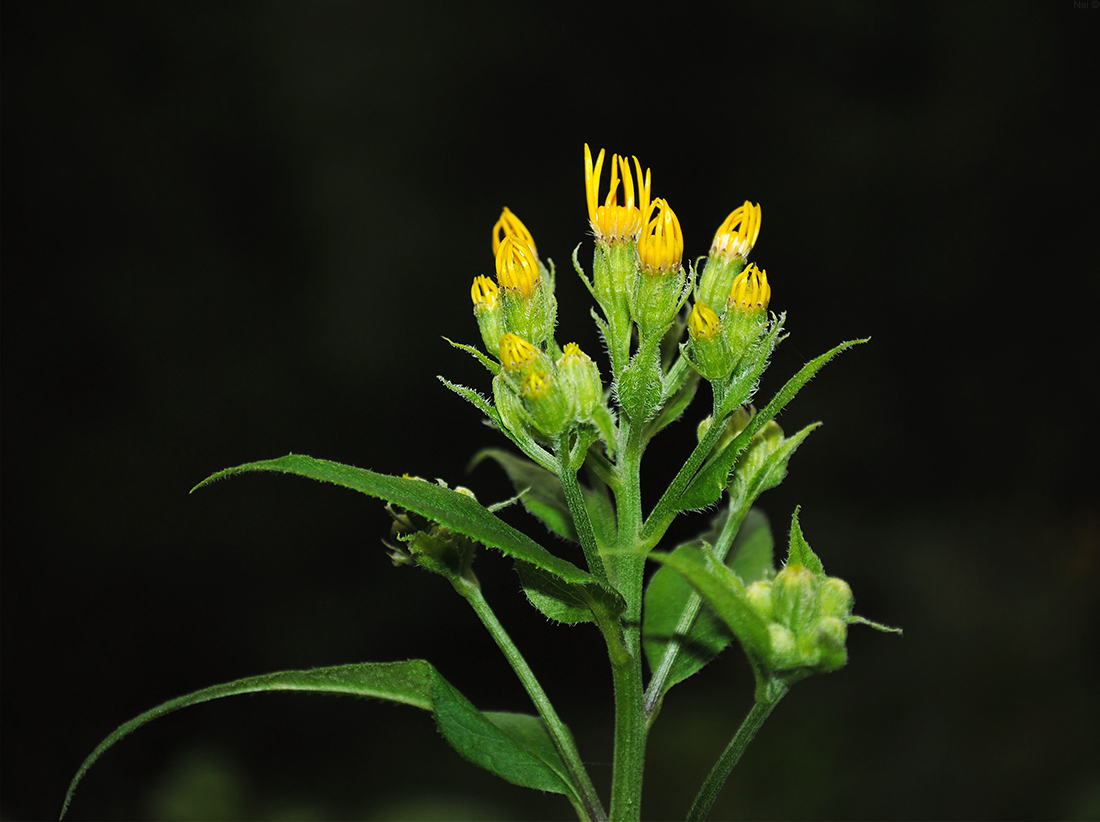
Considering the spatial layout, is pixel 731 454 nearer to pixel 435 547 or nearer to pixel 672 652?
pixel 672 652

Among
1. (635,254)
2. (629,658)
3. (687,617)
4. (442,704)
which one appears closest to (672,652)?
(687,617)

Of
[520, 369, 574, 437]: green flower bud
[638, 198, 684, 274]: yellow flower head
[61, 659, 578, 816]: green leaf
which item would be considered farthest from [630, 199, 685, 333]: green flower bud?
[61, 659, 578, 816]: green leaf

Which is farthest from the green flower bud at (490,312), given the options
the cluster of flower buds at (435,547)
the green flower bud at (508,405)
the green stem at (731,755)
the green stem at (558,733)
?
the green stem at (731,755)

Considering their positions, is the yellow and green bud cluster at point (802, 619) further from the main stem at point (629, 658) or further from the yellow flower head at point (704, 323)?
the yellow flower head at point (704, 323)

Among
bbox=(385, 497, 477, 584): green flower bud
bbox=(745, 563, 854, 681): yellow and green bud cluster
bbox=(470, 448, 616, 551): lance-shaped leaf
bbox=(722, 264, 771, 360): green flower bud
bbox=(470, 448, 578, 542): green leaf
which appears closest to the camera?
bbox=(745, 563, 854, 681): yellow and green bud cluster

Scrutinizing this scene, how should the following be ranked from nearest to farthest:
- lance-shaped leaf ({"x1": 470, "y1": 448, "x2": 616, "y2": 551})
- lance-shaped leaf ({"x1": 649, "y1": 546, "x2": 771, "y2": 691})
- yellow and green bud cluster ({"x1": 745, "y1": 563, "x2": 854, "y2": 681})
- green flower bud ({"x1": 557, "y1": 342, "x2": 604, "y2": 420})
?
lance-shaped leaf ({"x1": 649, "y1": 546, "x2": 771, "y2": 691})
yellow and green bud cluster ({"x1": 745, "y1": 563, "x2": 854, "y2": 681})
green flower bud ({"x1": 557, "y1": 342, "x2": 604, "y2": 420})
lance-shaped leaf ({"x1": 470, "y1": 448, "x2": 616, "y2": 551})

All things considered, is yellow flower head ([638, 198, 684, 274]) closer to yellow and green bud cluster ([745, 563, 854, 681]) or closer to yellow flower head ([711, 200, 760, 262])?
yellow flower head ([711, 200, 760, 262])
